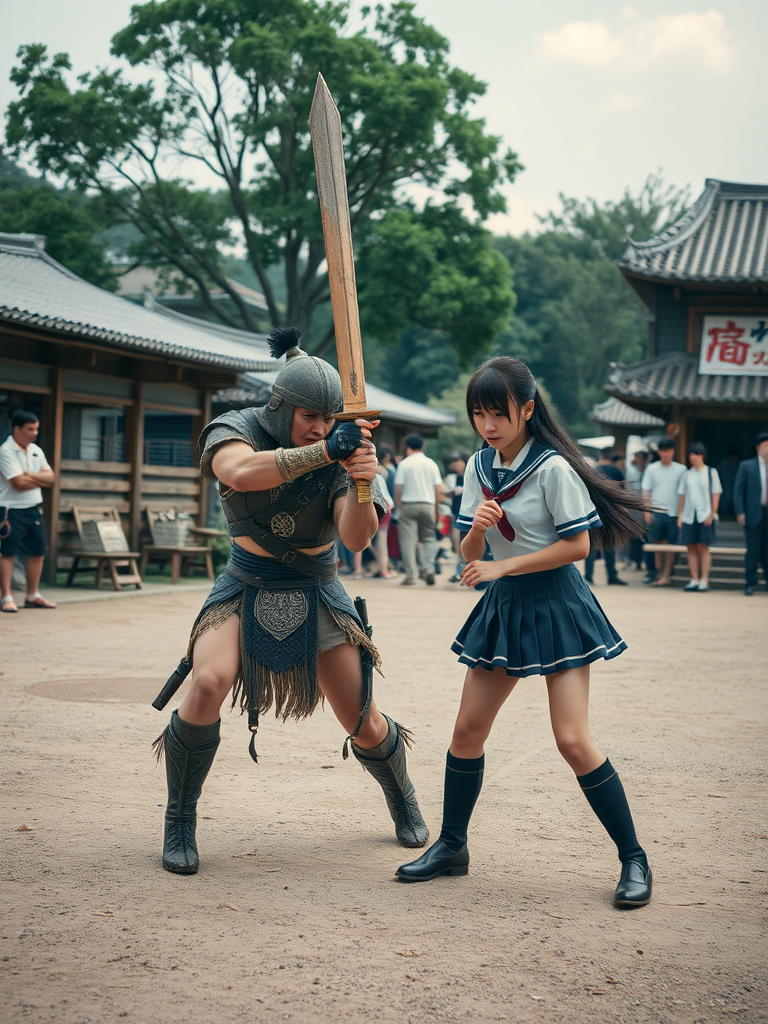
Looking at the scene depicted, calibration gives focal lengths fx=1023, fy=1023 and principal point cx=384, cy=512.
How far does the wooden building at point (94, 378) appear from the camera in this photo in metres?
12.2

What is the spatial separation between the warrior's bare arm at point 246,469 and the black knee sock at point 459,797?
44.0 inches

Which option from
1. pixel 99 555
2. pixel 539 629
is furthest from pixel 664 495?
pixel 539 629

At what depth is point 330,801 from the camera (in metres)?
4.31

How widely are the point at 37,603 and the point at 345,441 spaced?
830 cm

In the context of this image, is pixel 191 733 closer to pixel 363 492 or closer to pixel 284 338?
pixel 363 492

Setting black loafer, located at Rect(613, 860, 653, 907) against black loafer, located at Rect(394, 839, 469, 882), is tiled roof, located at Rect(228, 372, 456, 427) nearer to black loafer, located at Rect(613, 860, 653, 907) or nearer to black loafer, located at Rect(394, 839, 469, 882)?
black loafer, located at Rect(394, 839, 469, 882)

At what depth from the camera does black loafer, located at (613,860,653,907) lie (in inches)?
123

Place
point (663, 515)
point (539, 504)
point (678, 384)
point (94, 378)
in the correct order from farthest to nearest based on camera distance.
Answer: point (678, 384)
point (663, 515)
point (94, 378)
point (539, 504)

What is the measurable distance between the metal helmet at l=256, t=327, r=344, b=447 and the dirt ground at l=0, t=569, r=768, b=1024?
1.53 meters

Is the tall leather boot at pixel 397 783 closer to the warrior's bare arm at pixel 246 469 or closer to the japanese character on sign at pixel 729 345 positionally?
the warrior's bare arm at pixel 246 469

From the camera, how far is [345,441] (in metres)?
3.13

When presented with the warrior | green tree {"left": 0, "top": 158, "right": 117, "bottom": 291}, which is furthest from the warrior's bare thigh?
green tree {"left": 0, "top": 158, "right": 117, "bottom": 291}

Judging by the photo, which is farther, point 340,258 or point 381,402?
point 381,402

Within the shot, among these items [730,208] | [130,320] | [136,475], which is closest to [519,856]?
[136,475]
